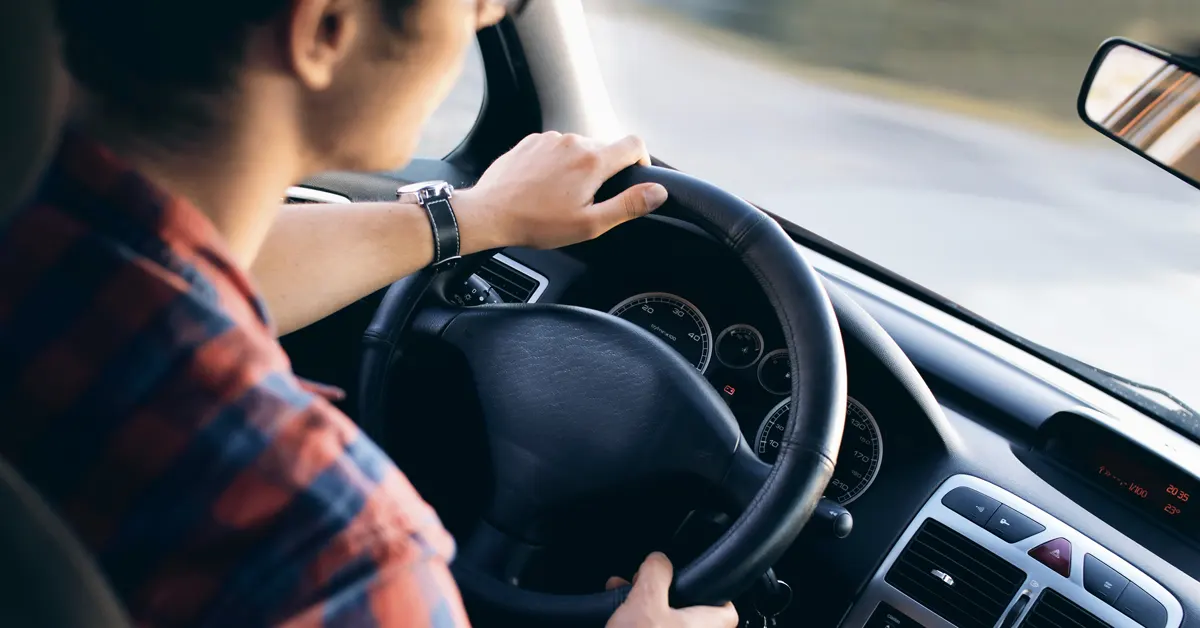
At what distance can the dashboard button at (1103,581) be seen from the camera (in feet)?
4.75

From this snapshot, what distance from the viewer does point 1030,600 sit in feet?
4.82

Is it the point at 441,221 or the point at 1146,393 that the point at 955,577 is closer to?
the point at 1146,393

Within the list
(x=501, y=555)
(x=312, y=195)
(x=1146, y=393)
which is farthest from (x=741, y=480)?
(x=312, y=195)

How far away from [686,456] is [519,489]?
0.23 m

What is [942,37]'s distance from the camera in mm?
4039

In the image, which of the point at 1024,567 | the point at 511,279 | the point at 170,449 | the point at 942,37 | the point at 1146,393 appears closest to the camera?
the point at 170,449

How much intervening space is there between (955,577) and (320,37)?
118 centimetres

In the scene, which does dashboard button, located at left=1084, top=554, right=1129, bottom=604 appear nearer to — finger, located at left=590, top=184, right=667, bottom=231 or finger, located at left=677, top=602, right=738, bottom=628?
finger, located at left=677, top=602, right=738, bottom=628

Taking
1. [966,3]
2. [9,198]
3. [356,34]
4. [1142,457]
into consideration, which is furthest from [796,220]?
[966,3]

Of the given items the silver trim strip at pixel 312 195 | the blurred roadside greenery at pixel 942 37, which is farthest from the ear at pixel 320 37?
the blurred roadside greenery at pixel 942 37

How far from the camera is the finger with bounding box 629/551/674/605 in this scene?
1162mm

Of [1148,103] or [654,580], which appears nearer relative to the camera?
[654,580]

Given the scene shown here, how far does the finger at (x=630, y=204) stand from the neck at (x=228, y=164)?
1.93ft

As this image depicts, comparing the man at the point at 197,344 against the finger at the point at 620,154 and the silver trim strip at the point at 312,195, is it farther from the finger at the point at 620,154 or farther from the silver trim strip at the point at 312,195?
the silver trim strip at the point at 312,195
